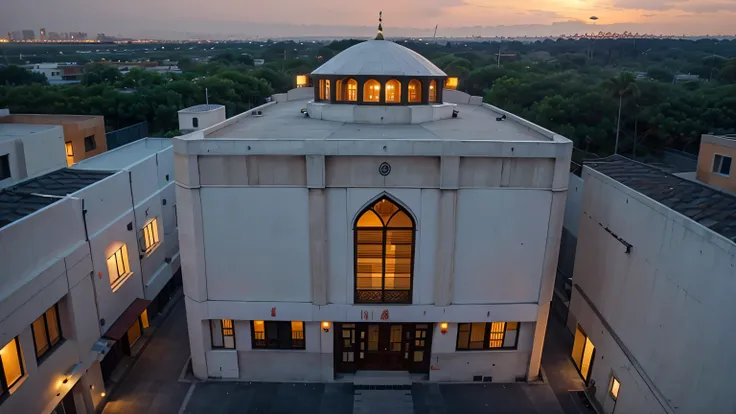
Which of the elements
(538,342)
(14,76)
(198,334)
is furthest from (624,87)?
(14,76)

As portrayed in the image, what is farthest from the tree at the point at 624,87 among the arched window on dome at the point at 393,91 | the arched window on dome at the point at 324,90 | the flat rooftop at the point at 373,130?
the arched window on dome at the point at 324,90

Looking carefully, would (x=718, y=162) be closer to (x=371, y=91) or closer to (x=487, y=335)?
(x=487, y=335)

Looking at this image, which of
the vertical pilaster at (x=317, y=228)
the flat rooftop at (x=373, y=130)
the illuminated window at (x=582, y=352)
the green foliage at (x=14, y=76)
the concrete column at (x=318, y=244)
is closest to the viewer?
the vertical pilaster at (x=317, y=228)

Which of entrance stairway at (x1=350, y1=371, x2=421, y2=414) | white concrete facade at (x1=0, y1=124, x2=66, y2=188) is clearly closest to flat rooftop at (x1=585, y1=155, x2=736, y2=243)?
entrance stairway at (x1=350, y1=371, x2=421, y2=414)

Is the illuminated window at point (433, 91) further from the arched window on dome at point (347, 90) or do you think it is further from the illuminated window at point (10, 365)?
the illuminated window at point (10, 365)

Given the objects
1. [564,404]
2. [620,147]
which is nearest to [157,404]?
[564,404]

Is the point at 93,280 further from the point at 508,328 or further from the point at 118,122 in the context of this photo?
the point at 118,122
